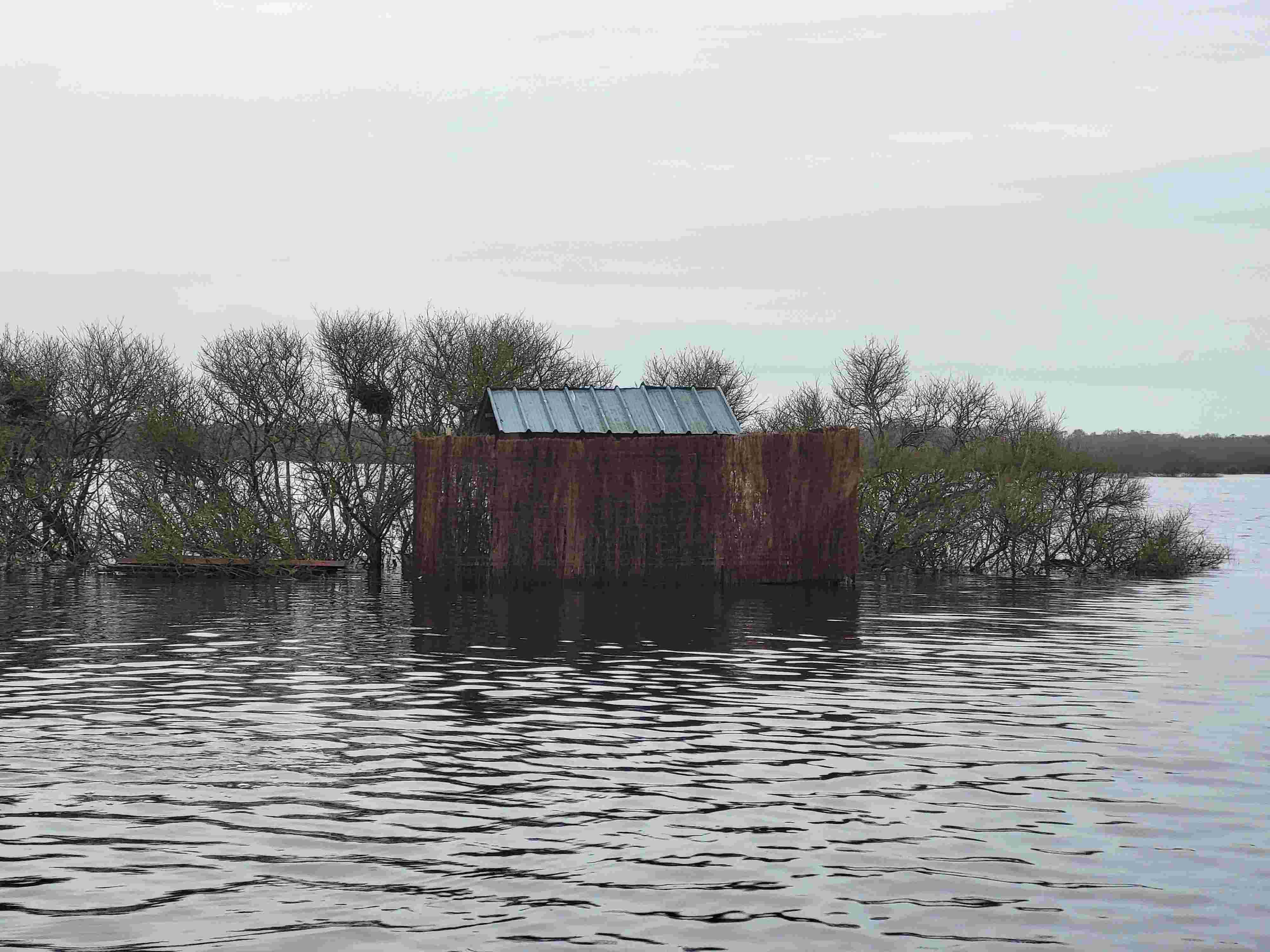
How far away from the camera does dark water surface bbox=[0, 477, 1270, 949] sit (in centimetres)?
789

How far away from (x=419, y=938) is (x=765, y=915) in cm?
181

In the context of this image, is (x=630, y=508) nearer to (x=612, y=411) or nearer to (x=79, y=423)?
(x=612, y=411)

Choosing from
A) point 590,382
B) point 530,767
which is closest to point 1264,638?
point 530,767

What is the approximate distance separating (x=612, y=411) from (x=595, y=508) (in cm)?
301

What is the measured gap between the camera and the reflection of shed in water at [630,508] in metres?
31.1

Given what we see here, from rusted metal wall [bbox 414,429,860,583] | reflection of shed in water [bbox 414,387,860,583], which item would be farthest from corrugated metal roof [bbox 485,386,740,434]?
rusted metal wall [bbox 414,429,860,583]

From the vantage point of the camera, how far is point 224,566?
111 ft

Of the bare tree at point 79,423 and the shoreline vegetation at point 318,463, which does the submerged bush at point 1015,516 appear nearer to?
the shoreline vegetation at point 318,463

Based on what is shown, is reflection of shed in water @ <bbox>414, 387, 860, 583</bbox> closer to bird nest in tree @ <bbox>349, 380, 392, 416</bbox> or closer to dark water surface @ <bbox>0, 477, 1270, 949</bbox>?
bird nest in tree @ <bbox>349, 380, 392, 416</bbox>

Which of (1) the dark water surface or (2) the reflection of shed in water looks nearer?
(1) the dark water surface

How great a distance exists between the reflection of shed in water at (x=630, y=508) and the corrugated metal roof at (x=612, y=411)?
706mm

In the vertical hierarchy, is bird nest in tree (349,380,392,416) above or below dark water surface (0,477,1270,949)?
above

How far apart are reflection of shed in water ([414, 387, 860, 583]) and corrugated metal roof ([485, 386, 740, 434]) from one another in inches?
27.8

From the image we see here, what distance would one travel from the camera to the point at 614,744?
13117mm
